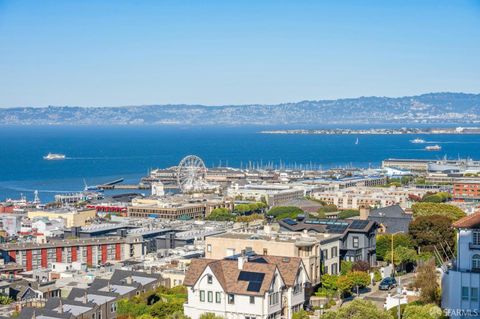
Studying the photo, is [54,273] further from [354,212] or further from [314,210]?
[314,210]

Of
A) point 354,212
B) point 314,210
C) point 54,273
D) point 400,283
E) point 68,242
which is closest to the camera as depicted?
point 400,283

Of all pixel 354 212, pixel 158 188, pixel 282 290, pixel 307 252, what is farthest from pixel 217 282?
pixel 158 188

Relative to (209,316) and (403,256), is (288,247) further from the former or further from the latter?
(403,256)

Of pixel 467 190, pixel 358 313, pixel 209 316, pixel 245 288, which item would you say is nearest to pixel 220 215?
pixel 467 190

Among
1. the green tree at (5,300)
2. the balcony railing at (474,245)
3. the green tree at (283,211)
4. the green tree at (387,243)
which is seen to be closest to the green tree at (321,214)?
the green tree at (283,211)

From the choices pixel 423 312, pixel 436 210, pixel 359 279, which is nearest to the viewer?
pixel 423 312
